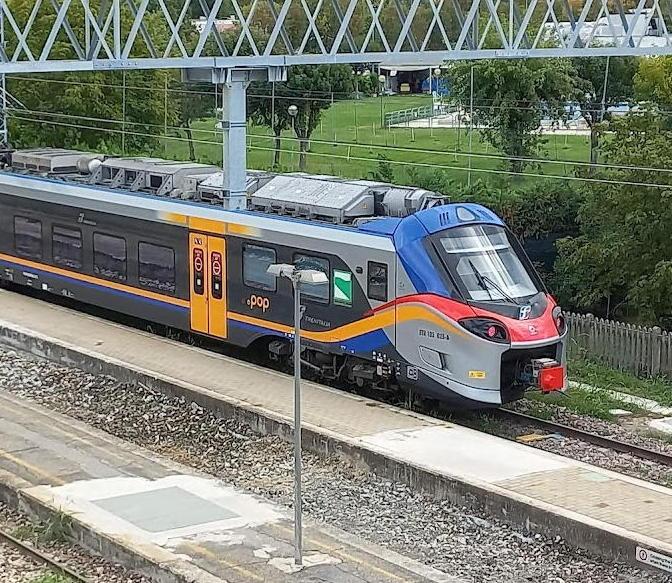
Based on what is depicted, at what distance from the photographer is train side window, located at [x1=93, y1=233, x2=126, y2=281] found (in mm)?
Answer: 21547

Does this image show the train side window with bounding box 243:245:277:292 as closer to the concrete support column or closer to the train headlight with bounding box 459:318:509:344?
the concrete support column

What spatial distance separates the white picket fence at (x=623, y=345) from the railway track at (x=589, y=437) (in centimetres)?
459

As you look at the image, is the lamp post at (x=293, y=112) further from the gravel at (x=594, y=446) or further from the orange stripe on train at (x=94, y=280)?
the gravel at (x=594, y=446)

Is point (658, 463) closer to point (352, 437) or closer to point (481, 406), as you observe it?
point (481, 406)

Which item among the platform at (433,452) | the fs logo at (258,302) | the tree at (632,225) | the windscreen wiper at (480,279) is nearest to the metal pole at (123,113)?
the tree at (632,225)

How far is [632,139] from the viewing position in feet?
83.5

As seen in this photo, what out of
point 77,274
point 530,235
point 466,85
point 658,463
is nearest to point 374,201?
point 658,463

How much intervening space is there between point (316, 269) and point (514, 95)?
2165 centimetres

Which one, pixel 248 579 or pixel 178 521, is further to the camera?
pixel 178 521

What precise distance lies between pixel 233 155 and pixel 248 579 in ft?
37.5

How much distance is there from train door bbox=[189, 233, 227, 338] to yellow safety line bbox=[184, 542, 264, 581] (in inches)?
317

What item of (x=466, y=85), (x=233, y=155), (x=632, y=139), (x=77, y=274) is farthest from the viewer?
(x=466, y=85)

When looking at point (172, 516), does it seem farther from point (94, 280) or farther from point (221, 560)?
point (94, 280)

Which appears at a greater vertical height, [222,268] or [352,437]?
[222,268]
